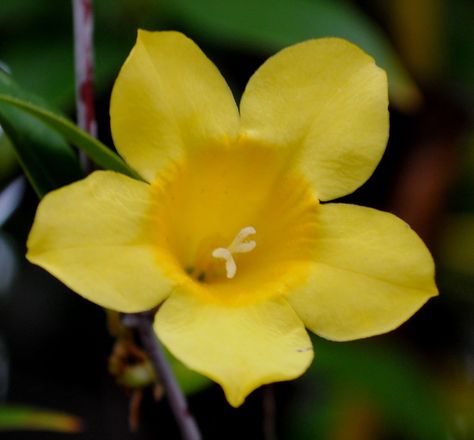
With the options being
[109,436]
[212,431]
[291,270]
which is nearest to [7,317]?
[109,436]

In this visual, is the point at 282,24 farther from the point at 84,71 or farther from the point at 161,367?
the point at 161,367

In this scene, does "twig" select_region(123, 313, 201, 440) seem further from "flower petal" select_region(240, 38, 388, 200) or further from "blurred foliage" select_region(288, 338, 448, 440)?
"blurred foliage" select_region(288, 338, 448, 440)

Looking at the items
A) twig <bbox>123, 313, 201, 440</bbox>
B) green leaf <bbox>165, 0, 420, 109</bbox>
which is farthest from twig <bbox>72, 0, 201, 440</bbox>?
green leaf <bbox>165, 0, 420, 109</bbox>

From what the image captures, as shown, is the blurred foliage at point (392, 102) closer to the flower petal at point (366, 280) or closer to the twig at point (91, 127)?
the twig at point (91, 127)

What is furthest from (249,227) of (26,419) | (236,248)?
(26,419)

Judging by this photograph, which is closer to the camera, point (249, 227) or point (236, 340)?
point (236, 340)

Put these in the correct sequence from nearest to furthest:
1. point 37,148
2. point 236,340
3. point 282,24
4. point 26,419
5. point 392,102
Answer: point 236,340 → point 37,148 → point 26,419 → point 282,24 → point 392,102

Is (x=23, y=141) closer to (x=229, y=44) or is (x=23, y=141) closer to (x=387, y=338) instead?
(x=229, y=44)
